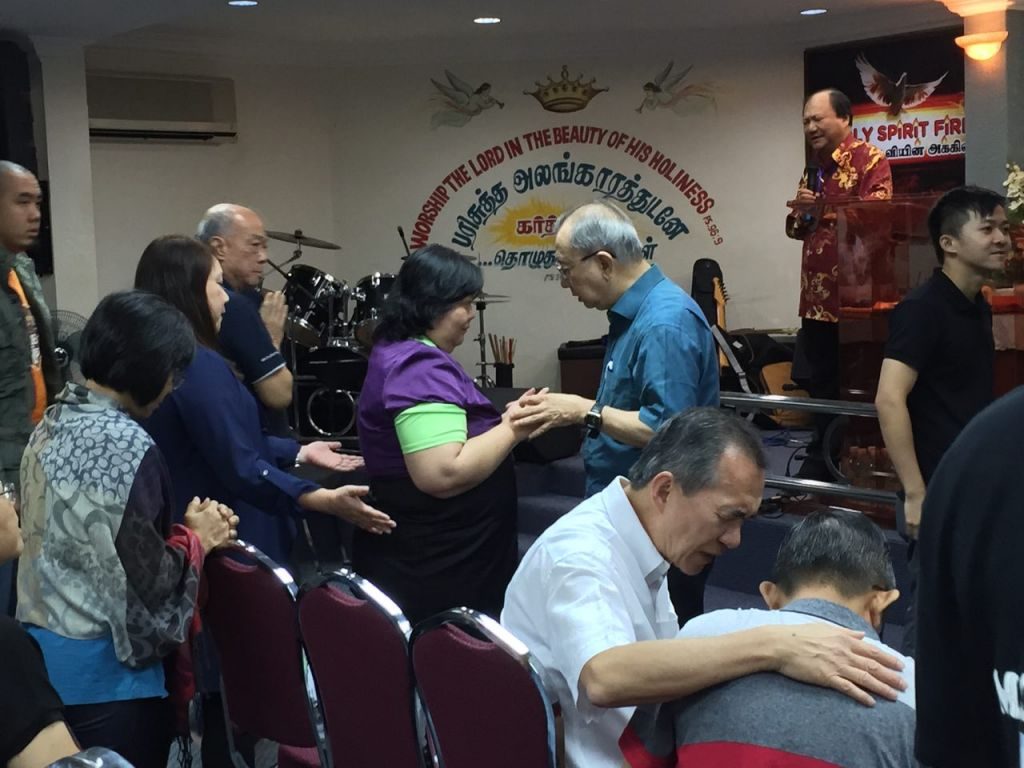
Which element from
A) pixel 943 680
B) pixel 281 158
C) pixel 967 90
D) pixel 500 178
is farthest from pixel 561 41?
pixel 943 680

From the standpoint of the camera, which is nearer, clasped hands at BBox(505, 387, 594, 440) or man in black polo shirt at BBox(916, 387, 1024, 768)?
man in black polo shirt at BBox(916, 387, 1024, 768)

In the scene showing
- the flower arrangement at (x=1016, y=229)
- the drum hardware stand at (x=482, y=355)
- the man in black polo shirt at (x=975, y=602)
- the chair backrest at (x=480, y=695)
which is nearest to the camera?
the man in black polo shirt at (x=975, y=602)

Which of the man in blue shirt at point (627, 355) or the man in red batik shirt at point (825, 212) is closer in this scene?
the man in blue shirt at point (627, 355)

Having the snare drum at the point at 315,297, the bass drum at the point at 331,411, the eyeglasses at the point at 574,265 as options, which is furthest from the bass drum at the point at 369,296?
the eyeglasses at the point at 574,265

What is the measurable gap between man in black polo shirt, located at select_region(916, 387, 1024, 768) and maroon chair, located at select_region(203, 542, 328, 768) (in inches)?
65.4

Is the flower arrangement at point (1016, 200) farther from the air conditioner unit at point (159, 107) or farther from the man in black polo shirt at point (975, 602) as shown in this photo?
the air conditioner unit at point (159, 107)

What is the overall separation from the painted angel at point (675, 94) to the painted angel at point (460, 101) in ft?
3.91

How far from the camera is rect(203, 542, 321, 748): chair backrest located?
8.55 feet

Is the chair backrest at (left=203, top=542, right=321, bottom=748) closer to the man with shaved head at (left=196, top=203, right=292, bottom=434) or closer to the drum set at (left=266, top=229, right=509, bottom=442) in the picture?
the man with shaved head at (left=196, top=203, right=292, bottom=434)

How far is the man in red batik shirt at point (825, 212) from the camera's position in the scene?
5270 millimetres

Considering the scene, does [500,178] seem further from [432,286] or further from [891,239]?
[432,286]

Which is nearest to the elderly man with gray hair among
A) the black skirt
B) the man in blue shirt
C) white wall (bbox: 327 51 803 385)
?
the man in blue shirt

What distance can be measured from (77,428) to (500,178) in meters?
8.31

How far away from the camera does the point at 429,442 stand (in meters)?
2.82
